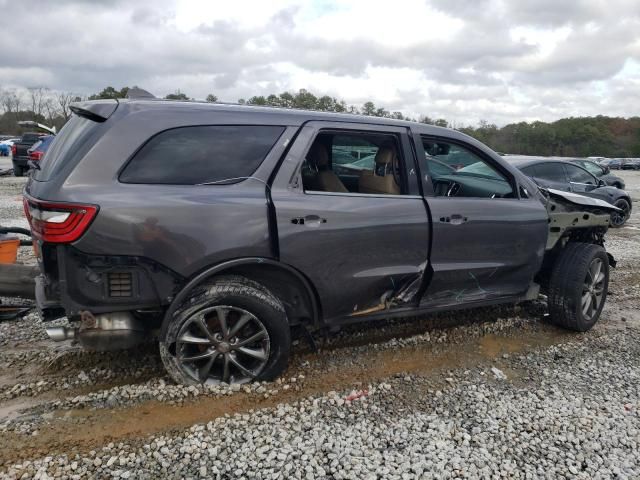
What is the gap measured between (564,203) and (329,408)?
2944 mm

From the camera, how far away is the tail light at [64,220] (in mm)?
2607

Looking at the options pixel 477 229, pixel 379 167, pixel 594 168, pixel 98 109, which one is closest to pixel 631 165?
pixel 594 168

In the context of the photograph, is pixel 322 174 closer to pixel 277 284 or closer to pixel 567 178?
pixel 277 284

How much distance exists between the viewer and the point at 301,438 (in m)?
2.68

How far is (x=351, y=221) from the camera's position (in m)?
3.25

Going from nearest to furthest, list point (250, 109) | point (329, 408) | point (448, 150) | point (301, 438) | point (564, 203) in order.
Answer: point (301, 438) < point (329, 408) < point (250, 109) < point (448, 150) < point (564, 203)

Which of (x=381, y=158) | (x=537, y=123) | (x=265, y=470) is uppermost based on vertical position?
(x=537, y=123)

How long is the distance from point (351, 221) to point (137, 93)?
5.58 feet

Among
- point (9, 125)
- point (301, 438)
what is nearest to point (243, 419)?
point (301, 438)

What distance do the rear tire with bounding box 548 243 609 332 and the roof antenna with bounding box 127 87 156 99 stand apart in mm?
3674

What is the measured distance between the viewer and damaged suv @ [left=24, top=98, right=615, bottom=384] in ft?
8.92

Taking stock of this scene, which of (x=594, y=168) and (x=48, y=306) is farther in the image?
(x=594, y=168)

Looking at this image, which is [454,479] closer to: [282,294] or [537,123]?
[282,294]

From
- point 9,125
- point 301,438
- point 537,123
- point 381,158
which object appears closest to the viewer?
point 301,438
